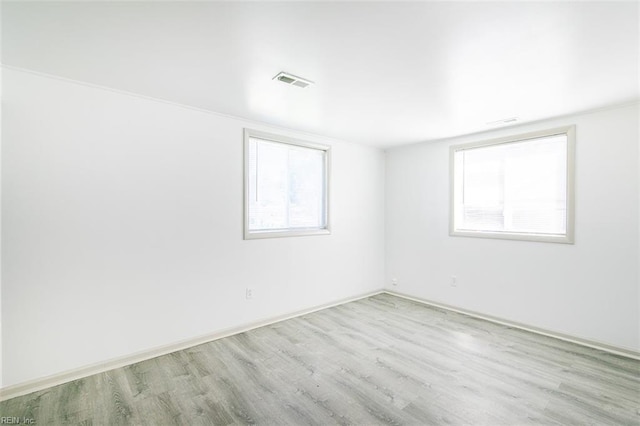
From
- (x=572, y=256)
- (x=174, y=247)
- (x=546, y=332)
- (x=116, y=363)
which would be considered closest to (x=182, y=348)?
(x=116, y=363)

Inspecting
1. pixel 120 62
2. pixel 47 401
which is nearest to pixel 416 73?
pixel 120 62

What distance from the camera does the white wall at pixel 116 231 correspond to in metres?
2.21

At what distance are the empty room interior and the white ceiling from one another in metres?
0.02

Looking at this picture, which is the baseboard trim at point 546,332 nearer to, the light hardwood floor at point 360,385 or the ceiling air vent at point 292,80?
the light hardwood floor at point 360,385

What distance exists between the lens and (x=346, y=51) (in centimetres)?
192

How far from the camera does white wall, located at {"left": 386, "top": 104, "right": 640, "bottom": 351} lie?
2852 mm

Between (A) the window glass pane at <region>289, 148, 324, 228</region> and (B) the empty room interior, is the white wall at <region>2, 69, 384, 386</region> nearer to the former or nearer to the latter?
(B) the empty room interior

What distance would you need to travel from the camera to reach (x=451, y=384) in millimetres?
2314

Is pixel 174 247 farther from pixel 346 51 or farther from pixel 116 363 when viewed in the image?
pixel 346 51

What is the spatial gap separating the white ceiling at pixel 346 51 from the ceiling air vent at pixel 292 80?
6 cm

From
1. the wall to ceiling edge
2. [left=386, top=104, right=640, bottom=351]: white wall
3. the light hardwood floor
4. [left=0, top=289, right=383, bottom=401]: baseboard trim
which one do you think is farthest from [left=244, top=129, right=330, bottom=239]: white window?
[left=386, top=104, right=640, bottom=351]: white wall

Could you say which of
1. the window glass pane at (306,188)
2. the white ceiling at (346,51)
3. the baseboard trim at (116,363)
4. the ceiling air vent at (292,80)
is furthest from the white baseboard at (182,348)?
A: the ceiling air vent at (292,80)

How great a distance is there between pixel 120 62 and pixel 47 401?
8.13 feet

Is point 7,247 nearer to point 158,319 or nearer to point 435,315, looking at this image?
point 158,319
